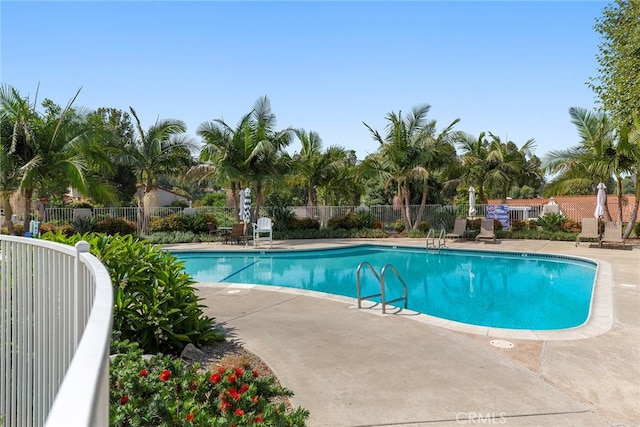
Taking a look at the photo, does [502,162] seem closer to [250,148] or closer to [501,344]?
[250,148]

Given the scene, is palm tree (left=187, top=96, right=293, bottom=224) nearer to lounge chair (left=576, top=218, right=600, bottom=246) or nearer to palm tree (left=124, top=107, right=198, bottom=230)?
palm tree (left=124, top=107, right=198, bottom=230)

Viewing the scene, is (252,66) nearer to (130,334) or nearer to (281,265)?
(281,265)

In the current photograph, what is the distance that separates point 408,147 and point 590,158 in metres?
7.89

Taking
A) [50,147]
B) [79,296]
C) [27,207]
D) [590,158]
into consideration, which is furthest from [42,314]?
[590,158]

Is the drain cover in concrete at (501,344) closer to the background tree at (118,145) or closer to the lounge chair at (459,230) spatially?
the lounge chair at (459,230)

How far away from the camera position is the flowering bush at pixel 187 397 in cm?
293

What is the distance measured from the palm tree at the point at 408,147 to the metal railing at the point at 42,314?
19.4 metres

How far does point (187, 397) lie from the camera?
331 cm

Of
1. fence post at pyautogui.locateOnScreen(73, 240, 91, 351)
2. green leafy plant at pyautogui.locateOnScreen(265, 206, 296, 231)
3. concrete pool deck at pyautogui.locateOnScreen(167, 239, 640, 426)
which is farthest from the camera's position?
green leafy plant at pyautogui.locateOnScreen(265, 206, 296, 231)

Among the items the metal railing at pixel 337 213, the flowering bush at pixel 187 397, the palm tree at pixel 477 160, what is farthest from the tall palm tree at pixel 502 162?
the flowering bush at pixel 187 397

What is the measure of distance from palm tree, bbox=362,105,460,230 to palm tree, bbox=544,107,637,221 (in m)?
4.95

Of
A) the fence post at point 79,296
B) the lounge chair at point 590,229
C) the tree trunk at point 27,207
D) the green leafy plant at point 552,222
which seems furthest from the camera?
the green leafy plant at point 552,222

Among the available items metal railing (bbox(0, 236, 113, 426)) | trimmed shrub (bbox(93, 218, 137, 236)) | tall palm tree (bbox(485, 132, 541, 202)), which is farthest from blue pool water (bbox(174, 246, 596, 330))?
tall palm tree (bbox(485, 132, 541, 202))

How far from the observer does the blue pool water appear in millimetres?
8695
